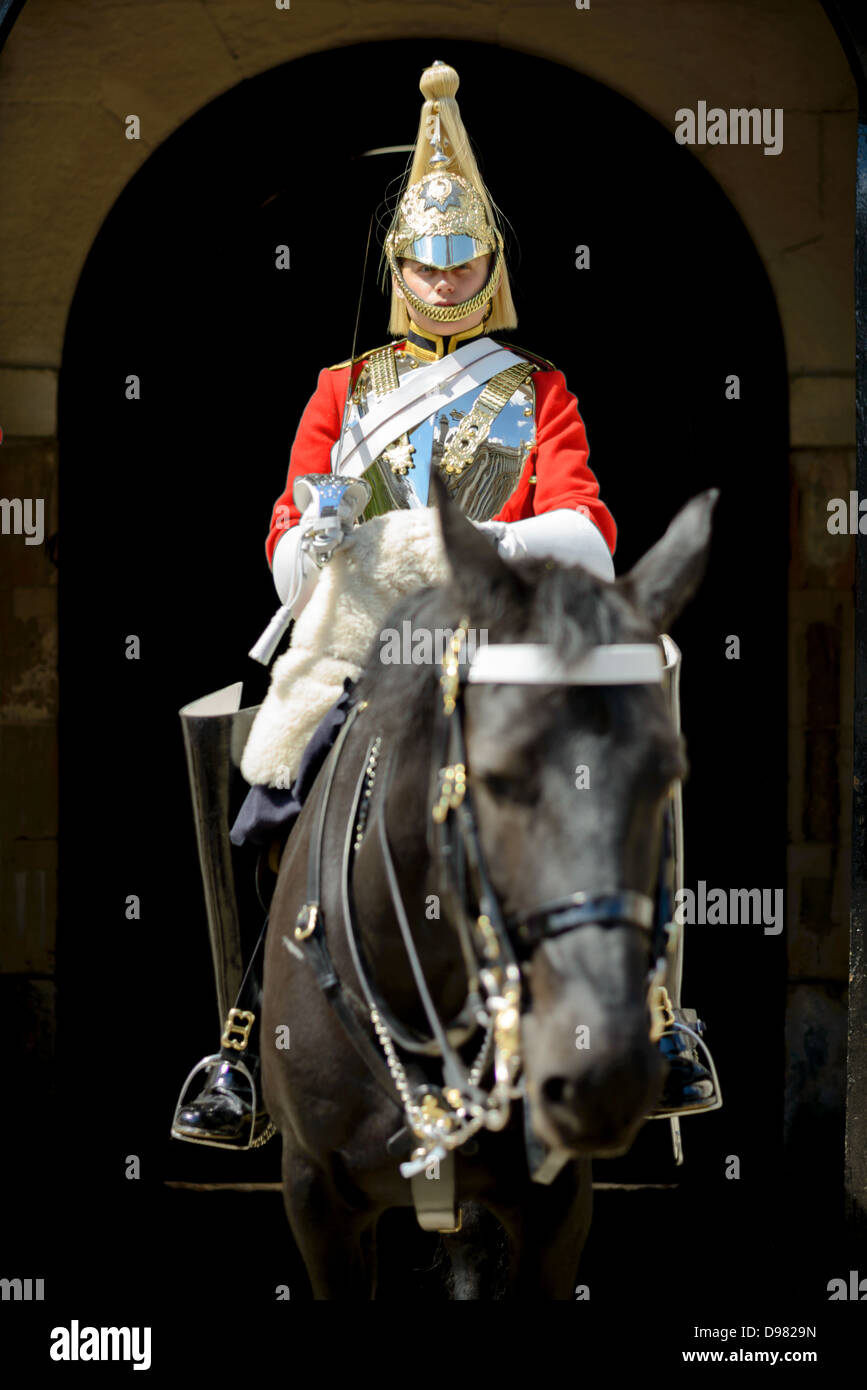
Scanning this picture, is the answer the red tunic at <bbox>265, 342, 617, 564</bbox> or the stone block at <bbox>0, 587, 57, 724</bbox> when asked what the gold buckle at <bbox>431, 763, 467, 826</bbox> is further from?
the stone block at <bbox>0, 587, 57, 724</bbox>

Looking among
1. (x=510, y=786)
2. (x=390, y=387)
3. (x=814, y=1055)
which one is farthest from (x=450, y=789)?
(x=814, y=1055)

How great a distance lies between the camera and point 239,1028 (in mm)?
3453

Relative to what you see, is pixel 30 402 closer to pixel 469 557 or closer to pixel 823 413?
pixel 823 413

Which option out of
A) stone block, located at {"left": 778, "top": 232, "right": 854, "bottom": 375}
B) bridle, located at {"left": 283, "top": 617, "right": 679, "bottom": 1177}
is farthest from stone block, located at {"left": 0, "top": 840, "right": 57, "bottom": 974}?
stone block, located at {"left": 778, "top": 232, "right": 854, "bottom": 375}

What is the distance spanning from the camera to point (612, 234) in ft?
16.7

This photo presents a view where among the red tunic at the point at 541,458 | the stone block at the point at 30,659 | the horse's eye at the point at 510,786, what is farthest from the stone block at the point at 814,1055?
the horse's eye at the point at 510,786

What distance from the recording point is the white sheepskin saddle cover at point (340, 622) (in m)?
3.08

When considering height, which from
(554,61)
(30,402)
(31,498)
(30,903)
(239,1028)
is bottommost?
(239,1028)

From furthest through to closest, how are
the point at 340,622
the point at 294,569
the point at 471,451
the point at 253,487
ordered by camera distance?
the point at 253,487
the point at 471,451
the point at 294,569
the point at 340,622

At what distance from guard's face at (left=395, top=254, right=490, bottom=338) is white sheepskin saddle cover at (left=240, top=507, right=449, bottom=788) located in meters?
0.79

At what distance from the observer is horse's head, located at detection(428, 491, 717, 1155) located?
6.35 ft

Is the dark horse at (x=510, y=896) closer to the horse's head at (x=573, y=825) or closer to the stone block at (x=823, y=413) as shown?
the horse's head at (x=573, y=825)

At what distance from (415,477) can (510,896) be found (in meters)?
1.76

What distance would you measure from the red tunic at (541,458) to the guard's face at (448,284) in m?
0.20
